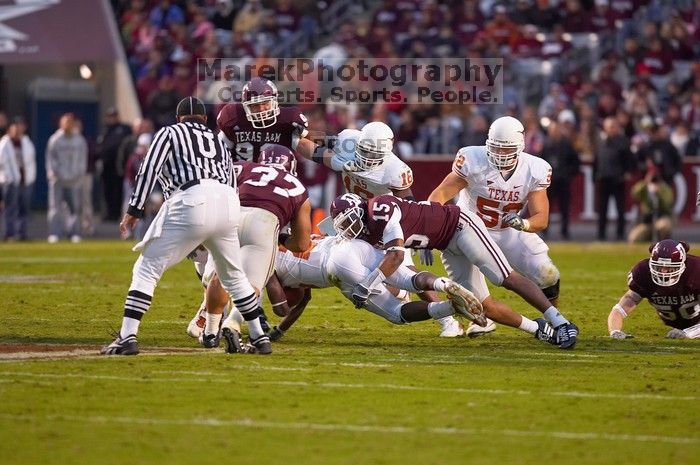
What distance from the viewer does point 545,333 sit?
8.82m

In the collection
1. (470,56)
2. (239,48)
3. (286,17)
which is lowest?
(470,56)

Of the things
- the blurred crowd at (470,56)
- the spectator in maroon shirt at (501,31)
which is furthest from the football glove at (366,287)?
the spectator in maroon shirt at (501,31)

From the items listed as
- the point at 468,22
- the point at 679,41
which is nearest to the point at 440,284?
the point at 679,41

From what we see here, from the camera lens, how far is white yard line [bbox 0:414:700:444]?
5949 mm

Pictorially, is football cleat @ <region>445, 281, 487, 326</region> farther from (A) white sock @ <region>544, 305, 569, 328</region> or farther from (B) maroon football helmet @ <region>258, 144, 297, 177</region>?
(B) maroon football helmet @ <region>258, 144, 297, 177</region>

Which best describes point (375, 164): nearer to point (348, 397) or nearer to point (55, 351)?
point (55, 351)

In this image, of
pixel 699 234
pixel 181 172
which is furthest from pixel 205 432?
pixel 699 234

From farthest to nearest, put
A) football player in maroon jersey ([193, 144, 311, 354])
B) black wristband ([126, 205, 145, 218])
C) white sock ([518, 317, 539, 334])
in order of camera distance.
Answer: white sock ([518, 317, 539, 334]) < football player in maroon jersey ([193, 144, 311, 354]) < black wristband ([126, 205, 145, 218])

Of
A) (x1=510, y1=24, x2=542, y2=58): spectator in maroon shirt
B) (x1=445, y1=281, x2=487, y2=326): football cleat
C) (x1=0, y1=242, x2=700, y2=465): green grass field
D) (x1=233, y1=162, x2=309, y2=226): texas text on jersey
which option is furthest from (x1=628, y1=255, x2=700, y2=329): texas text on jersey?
(x1=510, y1=24, x2=542, y2=58): spectator in maroon shirt

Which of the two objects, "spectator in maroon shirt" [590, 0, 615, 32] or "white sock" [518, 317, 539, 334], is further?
"spectator in maroon shirt" [590, 0, 615, 32]

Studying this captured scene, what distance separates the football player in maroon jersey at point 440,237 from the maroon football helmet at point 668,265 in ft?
2.58

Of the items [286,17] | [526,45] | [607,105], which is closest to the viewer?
[607,105]

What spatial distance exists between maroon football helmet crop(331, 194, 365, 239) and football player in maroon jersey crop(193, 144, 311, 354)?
0.19 m

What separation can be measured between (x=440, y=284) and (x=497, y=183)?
143 cm
